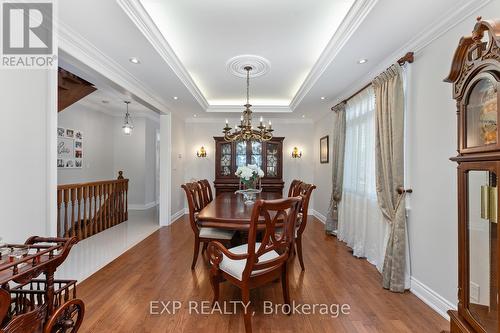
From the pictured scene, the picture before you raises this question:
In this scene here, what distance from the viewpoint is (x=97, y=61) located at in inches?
96.4

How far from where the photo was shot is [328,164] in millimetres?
4680

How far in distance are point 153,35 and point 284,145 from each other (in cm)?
407

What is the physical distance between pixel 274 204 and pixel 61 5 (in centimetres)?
215

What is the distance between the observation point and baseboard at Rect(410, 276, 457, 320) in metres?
1.83

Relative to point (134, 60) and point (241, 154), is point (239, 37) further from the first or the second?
point (241, 154)

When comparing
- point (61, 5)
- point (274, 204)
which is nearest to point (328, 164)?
point (274, 204)

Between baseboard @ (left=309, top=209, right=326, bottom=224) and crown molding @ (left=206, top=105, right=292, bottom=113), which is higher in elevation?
crown molding @ (left=206, top=105, right=292, bottom=113)

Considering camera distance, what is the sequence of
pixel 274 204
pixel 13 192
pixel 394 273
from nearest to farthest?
pixel 274 204 → pixel 13 192 → pixel 394 273

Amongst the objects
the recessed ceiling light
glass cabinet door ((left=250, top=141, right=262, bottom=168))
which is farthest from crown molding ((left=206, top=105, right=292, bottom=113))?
the recessed ceiling light

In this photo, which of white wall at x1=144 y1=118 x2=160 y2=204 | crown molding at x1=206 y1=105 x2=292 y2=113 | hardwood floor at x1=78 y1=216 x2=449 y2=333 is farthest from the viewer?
white wall at x1=144 y1=118 x2=160 y2=204

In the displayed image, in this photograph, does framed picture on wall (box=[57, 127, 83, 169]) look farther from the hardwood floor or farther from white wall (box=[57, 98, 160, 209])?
the hardwood floor

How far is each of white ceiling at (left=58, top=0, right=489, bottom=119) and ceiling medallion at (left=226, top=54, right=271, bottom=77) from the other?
0.09 meters

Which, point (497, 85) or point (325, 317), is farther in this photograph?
point (325, 317)

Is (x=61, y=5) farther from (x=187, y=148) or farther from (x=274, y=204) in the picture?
(x=187, y=148)
